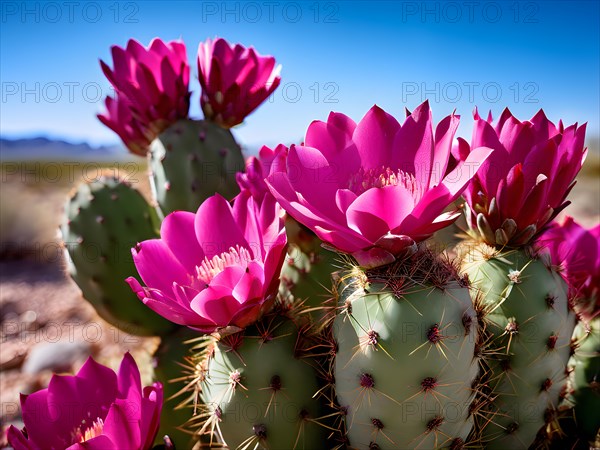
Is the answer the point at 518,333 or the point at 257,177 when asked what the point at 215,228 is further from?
the point at 518,333

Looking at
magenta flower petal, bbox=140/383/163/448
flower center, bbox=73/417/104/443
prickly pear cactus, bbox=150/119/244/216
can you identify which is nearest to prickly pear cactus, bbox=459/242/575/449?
magenta flower petal, bbox=140/383/163/448

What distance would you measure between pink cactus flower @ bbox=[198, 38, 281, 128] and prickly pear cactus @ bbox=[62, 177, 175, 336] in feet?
1.28

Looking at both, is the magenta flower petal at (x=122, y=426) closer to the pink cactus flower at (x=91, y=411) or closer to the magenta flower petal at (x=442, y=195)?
the pink cactus flower at (x=91, y=411)

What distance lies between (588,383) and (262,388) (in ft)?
2.24

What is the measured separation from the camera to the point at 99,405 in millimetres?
958

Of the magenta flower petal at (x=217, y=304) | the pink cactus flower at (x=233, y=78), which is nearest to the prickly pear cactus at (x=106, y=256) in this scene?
the pink cactus flower at (x=233, y=78)

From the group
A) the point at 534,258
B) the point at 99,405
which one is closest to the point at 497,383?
the point at 534,258

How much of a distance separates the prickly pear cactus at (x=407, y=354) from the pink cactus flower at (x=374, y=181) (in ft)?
0.16

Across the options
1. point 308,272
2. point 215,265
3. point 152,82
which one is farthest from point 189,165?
point 215,265

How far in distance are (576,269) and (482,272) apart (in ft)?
1.13

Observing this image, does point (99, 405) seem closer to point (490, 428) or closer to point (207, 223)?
point (207, 223)

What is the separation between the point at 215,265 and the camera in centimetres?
87

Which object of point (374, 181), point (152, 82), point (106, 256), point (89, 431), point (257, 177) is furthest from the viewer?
point (106, 256)

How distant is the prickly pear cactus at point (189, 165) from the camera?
139 cm
